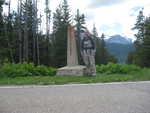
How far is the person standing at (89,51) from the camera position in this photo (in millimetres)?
10289

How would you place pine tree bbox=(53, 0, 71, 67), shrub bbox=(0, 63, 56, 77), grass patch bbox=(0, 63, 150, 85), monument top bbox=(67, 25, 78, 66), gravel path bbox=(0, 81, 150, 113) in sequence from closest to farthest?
gravel path bbox=(0, 81, 150, 113) → grass patch bbox=(0, 63, 150, 85) → shrub bbox=(0, 63, 56, 77) → monument top bbox=(67, 25, 78, 66) → pine tree bbox=(53, 0, 71, 67)

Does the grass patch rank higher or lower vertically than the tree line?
lower

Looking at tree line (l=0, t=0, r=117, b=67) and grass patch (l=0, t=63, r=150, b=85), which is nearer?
grass patch (l=0, t=63, r=150, b=85)

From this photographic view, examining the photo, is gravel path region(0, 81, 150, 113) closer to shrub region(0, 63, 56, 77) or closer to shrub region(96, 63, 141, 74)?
shrub region(0, 63, 56, 77)

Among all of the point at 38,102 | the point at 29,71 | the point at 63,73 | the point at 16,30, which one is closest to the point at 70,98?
the point at 38,102

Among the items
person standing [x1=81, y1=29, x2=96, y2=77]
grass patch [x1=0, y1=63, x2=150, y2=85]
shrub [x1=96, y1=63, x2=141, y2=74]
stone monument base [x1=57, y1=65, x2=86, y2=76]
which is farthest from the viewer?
shrub [x1=96, y1=63, x2=141, y2=74]

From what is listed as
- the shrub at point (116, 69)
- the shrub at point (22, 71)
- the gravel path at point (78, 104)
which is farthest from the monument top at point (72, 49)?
the gravel path at point (78, 104)

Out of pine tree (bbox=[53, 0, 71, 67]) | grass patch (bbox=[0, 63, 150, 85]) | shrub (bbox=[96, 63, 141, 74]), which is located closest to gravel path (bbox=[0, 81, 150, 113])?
grass patch (bbox=[0, 63, 150, 85])

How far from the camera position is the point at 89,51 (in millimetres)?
10289

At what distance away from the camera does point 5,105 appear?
15.0 feet

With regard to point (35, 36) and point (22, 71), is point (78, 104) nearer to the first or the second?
point (22, 71)

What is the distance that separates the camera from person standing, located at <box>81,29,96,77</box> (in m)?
10.3

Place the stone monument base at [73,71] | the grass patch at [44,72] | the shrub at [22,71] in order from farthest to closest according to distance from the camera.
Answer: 1. the shrub at [22,71]
2. the stone monument base at [73,71]
3. the grass patch at [44,72]

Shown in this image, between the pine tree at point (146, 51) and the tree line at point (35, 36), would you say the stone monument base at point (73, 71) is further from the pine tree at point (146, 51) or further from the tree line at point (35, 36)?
the pine tree at point (146, 51)
